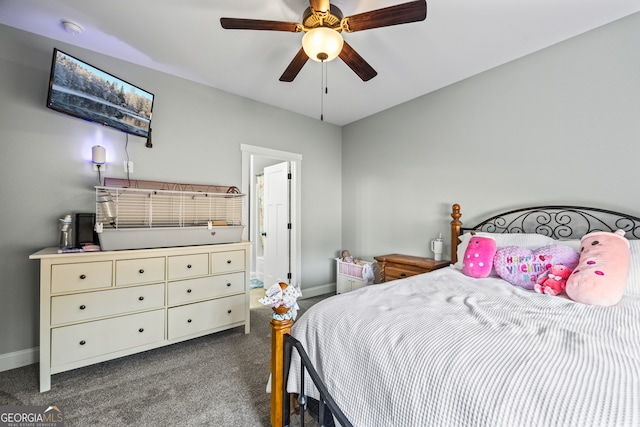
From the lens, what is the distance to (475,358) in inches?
35.2

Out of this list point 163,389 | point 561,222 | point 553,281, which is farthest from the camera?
point 561,222

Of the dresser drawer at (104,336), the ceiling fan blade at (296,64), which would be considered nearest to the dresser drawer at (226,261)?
the dresser drawer at (104,336)

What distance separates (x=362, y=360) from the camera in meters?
1.09

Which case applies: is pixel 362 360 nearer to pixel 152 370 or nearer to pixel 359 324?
pixel 359 324

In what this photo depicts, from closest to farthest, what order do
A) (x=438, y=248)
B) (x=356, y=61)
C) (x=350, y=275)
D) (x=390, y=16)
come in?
(x=390, y=16)
(x=356, y=61)
(x=438, y=248)
(x=350, y=275)

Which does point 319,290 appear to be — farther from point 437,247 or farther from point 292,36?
point 292,36

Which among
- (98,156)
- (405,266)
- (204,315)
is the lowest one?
(204,315)

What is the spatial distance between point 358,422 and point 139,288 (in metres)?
2.03

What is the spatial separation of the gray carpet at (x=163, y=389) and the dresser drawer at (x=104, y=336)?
0.63 feet

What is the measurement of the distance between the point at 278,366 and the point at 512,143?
9.04ft


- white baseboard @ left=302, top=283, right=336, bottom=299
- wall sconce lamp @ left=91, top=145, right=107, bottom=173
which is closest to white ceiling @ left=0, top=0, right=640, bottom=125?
wall sconce lamp @ left=91, top=145, right=107, bottom=173

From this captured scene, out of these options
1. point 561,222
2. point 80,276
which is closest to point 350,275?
point 561,222

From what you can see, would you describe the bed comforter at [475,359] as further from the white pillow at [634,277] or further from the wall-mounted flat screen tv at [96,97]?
the wall-mounted flat screen tv at [96,97]

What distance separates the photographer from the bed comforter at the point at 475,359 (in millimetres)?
711
